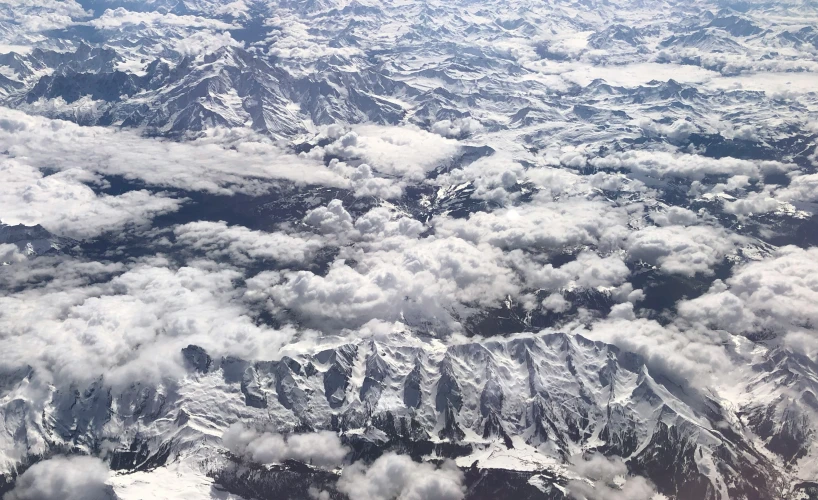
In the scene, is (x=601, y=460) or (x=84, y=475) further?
(x=601, y=460)

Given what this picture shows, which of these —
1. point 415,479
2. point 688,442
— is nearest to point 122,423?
point 415,479

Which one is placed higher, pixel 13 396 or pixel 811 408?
pixel 13 396

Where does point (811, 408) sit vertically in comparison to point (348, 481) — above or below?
above

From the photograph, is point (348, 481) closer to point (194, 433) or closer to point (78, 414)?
point (194, 433)

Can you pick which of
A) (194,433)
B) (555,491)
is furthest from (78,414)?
(555,491)

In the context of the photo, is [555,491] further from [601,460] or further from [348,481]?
[348,481]

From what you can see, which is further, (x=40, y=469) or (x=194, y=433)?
(x=194, y=433)

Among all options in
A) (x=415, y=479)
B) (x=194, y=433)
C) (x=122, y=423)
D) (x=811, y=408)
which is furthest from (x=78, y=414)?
(x=811, y=408)

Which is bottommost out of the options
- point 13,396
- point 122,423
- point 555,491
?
point 555,491
